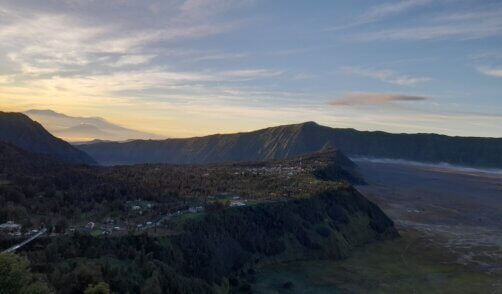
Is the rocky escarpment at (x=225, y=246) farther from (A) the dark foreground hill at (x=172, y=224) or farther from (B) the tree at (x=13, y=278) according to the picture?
(B) the tree at (x=13, y=278)

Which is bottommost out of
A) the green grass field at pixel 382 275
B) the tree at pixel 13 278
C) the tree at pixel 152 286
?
the green grass field at pixel 382 275

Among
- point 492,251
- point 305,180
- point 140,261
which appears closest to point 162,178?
point 305,180

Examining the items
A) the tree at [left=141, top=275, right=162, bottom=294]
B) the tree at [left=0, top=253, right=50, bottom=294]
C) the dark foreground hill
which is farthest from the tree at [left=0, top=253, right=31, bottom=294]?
the tree at [left=141, top=275, right=162, bottom=294]

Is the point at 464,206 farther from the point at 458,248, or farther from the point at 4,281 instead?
the point at 4,281

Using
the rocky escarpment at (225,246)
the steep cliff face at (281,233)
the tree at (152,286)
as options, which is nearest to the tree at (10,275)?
the rocky escarpment at (225,246)

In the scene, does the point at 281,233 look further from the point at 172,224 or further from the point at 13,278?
the point at 13,278

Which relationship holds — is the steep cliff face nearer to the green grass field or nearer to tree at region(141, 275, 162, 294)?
the green grass field

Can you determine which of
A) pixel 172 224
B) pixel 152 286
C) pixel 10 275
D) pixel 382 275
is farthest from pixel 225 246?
pixel 10 275

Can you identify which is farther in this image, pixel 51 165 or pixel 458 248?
pixel 51 165
